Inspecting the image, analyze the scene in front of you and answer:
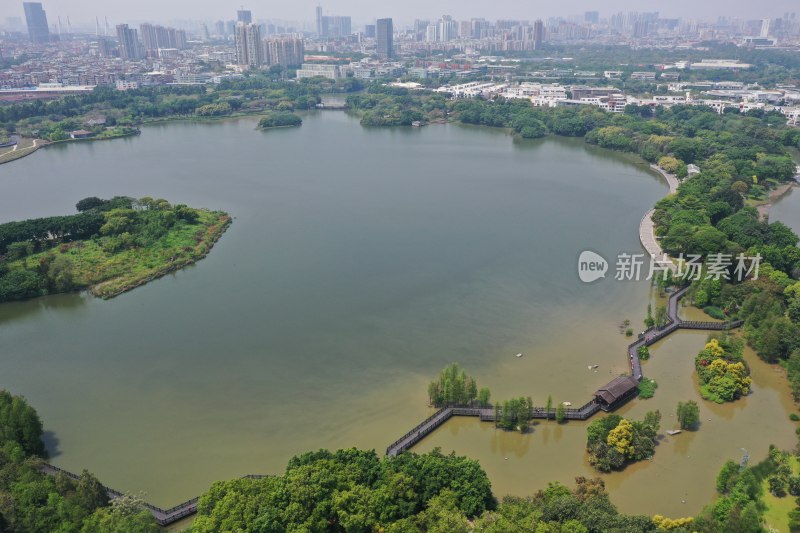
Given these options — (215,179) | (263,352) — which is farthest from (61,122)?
(263,352)

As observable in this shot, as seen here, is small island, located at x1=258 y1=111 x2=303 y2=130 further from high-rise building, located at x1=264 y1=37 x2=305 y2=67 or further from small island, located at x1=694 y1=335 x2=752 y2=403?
small island, located at x1=694 y1=335 x2=752 y2=403

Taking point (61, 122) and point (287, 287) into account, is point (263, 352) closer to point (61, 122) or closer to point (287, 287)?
point (287, 287)

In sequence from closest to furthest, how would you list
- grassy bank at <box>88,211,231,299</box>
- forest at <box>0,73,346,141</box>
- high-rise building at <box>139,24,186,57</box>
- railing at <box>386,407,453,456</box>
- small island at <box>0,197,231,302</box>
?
railing at <box>386,407,453,456</box>
small island at <box>0,197,231,302</box>
grassy bank at <box>88,211,231,299</box>
forest at <box>0,73,346,141</box>
high-rise building at <box>139,24,186,57</box>

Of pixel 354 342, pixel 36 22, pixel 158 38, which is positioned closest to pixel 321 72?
pixel 158 38

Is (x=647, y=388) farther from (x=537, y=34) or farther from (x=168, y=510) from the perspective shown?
(x=537, y=34)

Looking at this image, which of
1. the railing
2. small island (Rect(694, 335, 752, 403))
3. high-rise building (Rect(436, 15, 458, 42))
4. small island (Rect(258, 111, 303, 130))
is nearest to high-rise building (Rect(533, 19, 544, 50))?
high-rise building (Rect(436, 15, 458, 42))

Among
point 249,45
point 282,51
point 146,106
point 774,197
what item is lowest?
point 774,197

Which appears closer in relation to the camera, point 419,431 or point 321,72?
point 419,431
